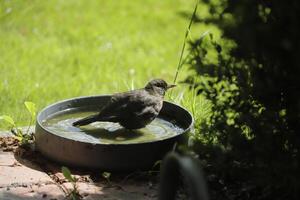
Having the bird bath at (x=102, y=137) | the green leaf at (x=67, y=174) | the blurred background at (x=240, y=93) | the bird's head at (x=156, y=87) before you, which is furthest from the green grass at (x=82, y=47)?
the green leaf at (x=67, y=174)

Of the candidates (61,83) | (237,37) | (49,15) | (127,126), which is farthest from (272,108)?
(49,15)

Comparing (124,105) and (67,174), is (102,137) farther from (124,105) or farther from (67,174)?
(67,174)

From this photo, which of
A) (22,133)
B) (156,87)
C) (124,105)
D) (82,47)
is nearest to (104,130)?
(124,105)

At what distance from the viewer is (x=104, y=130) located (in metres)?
5.63

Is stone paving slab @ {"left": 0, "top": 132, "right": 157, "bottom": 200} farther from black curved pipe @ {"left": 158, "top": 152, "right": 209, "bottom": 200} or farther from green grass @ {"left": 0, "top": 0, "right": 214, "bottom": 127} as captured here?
green grass @ {"left": 0, "top": 0, "right": 214, "bottom": 127}

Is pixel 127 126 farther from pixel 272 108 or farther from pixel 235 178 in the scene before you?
pixel 272 108

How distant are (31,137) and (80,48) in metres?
3.85

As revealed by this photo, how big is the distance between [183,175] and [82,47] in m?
6.45

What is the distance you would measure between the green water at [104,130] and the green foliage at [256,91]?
1.16m

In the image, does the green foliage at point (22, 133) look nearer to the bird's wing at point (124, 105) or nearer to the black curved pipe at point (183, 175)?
the bird's wing at point (124, 105)

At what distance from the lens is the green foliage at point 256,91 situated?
3475mm

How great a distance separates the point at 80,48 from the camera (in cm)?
927

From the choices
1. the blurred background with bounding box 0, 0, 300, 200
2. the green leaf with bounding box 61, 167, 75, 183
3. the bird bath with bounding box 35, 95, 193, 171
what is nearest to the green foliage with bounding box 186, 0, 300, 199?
the blurred background with bounding box 0, 0, 300, 200

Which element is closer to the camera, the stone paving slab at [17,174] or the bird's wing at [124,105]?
the stone paving slab at [17,174]
